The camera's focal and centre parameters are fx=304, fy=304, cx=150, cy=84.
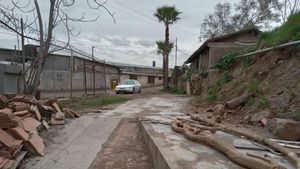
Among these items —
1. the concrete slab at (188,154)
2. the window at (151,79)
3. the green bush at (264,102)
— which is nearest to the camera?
the concrete slab at (188,154)

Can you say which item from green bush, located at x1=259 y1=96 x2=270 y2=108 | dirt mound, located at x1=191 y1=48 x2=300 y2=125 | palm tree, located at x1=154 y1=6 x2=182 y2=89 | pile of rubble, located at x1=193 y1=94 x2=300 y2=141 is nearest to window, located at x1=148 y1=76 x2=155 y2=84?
palm tree, located at x1=154 y1=6 x2=182 y2=89

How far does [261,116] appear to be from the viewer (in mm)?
6852

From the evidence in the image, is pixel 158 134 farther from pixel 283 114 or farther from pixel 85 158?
pixel 283 114

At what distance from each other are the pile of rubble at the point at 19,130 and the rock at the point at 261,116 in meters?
4.57

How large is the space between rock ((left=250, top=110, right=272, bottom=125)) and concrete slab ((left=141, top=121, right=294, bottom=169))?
139 centimetres

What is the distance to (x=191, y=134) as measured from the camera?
5246mm

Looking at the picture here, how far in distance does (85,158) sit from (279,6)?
32.3 meters

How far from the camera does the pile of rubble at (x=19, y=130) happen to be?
4.67 meters

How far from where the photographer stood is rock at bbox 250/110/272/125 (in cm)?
664

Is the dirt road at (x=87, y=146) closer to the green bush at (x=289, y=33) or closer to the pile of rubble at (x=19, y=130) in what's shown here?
the pile of rubble at (x=19, y=130)

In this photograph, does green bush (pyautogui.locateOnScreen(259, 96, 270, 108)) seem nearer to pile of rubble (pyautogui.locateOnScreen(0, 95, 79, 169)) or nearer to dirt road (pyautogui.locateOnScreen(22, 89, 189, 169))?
dirt road (pyautogui.locateOnScreen(22, 89, 189, 169))

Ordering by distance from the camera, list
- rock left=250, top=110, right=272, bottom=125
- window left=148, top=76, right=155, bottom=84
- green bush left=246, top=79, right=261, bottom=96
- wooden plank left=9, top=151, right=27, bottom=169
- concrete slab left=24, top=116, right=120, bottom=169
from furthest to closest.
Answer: window left=148, top=76, right=155, bottom=84, green bush left=246, top=79, right=261, bottom=96, rock left=250, top=110, right=272, bottom=125, concrete slab left=24, top=116, right=120, bottom=169, wooden plank left=9, top=151, right=27, bottom=169

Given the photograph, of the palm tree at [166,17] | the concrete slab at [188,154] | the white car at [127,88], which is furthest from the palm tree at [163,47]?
the concrete slab at [188,154]

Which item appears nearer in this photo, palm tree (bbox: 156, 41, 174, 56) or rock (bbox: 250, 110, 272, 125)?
rock (bbox: 250, 110, 272, 125)
